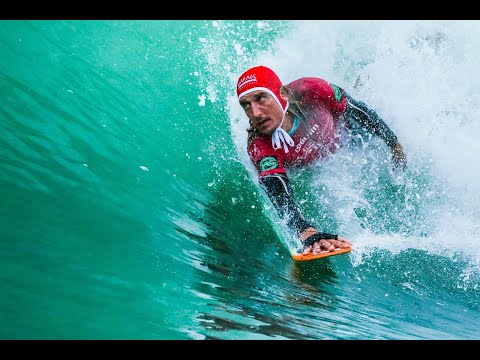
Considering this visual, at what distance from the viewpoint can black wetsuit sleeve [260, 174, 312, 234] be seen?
2543 millimetres

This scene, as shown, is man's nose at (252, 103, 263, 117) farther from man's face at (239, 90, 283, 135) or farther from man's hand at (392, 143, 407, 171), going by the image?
man's hand at (392, 143, 407, 171)

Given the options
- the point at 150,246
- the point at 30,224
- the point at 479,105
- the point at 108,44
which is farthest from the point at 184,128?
the point at 479,105

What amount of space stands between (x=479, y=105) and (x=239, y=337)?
122 inches

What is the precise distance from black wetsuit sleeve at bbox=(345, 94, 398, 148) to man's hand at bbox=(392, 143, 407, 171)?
3cm

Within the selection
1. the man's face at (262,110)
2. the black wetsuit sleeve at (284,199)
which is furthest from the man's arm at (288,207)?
the man's face at (262,110)

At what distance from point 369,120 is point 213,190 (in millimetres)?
1074

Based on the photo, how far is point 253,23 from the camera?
479 cm

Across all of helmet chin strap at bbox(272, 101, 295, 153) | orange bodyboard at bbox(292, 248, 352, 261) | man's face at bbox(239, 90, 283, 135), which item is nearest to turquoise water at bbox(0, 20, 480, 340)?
orange bodyboard at bbox(292, 248, 352, 261)

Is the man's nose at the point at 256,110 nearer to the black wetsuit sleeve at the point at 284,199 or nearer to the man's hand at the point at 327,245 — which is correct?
the black wetsuit sleeve at the point at 284,199

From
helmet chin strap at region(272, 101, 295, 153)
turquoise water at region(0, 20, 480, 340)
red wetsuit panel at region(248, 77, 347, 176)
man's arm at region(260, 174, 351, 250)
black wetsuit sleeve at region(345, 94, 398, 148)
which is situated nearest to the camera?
turquoise water at region(0, 20, 480, 340)

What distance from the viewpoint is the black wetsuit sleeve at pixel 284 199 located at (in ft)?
8.34

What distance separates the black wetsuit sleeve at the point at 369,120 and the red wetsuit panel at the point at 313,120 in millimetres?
79

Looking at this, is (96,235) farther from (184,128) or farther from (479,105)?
(479,105)

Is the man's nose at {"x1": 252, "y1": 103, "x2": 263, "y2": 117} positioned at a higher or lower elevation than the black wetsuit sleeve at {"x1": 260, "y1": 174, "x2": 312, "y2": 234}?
higher
